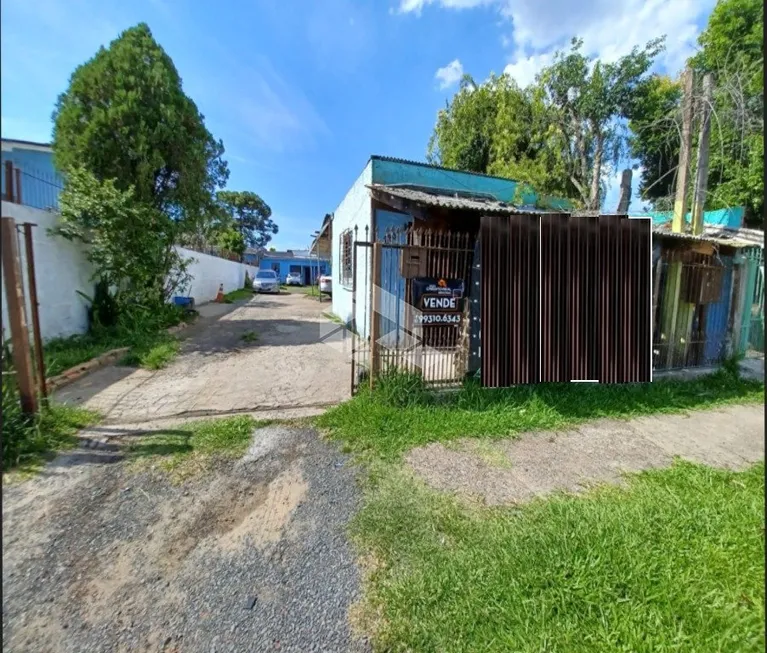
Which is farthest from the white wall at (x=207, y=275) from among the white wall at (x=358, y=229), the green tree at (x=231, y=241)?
the green tree at (x=231, y=241)

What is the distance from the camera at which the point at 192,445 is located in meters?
3.36

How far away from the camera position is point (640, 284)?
402 centimetres

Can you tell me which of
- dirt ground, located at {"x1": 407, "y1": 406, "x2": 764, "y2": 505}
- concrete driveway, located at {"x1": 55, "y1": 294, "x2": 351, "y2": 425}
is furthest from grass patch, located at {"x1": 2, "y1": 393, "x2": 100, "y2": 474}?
dirt ground, located at {"x1": 407, "y1": 406, "x2": 764, "y2": 505}

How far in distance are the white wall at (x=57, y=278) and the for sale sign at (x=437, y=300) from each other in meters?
5.81

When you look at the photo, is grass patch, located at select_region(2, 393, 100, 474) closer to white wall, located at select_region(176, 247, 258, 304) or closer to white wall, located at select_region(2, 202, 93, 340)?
white wall, located at select_region(2, 202, 93, 340)

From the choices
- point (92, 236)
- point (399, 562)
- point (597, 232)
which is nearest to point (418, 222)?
point (597, 232)

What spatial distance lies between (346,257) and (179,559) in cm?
831

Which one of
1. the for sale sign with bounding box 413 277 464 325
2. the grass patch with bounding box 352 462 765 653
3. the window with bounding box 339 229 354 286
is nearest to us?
the grass patch with bounding box 352 462 765 653

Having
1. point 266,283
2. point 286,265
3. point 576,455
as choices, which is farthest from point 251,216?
point 576,455

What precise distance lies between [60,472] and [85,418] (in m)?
0.96

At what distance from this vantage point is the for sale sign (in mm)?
4375

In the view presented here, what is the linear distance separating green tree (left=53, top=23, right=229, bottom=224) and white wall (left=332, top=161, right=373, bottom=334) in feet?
12.7

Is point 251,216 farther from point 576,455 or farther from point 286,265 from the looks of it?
point 576,455

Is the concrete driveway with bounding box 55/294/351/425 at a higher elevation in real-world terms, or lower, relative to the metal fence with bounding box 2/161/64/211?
lower
